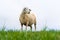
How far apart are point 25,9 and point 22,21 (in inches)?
61.4

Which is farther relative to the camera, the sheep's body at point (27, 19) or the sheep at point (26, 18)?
the sheep's body at point (27, 19)

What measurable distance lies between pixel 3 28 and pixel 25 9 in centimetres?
1064

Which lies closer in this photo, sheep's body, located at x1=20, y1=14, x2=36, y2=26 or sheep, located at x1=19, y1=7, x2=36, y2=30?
sheep, located at x1=19, y1=7, x2=36, y2=30

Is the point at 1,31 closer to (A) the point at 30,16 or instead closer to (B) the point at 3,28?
(B) the point at 3,28

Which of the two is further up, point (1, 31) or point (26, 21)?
point (1, 31)

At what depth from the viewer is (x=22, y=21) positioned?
1606 centimetres

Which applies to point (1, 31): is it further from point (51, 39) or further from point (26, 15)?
point (26, 15)

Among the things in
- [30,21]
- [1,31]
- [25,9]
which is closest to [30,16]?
A: [30,21]

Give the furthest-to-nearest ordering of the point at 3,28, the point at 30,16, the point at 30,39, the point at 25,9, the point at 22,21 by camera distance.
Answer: the point at 30,16 → the point at 22,21 → the point at 25,9 → the point at 3,28 → the point at 30,39

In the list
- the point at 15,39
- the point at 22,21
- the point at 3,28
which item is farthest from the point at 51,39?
the point at 22,21

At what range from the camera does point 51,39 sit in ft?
11.9

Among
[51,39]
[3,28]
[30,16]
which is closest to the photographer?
[51,39]

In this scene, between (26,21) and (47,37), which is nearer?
(47,37)

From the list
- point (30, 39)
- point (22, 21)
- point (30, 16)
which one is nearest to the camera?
point (30, 39)
